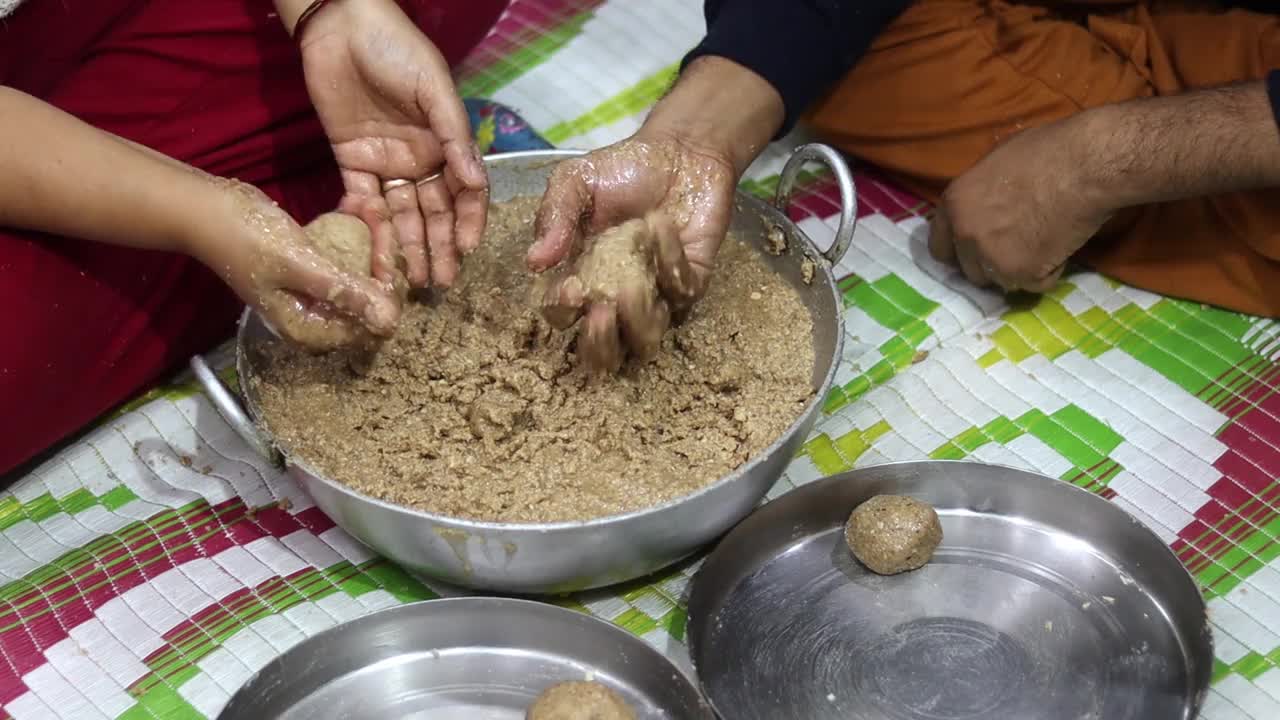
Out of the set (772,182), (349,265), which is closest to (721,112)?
(772,182)

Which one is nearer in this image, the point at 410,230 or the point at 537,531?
the point at 537,531

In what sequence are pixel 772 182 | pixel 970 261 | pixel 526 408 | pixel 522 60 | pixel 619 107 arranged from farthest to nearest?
pixel 522 60
pixel 619 107
pixel 772 182
pixel 970 261
pixel 526 408

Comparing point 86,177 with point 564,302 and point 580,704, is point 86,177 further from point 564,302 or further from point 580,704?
point 580,704

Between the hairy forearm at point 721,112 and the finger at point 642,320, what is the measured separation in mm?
338

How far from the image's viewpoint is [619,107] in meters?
2.35

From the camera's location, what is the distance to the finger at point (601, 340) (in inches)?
54.6

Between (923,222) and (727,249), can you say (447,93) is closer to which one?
(727,249)

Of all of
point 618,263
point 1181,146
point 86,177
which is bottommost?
point 1181,146

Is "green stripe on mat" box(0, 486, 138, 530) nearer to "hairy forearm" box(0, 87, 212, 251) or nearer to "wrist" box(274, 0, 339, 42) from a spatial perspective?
"hairy forearm" box(0, 87, 212, 251)

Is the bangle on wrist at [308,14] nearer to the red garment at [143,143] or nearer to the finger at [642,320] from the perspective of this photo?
the red garment at [143,143]

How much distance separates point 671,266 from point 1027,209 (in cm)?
64

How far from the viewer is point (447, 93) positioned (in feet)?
5.16

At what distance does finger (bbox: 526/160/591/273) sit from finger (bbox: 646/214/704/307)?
0.11 metres

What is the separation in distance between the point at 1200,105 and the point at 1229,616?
2.30ft
